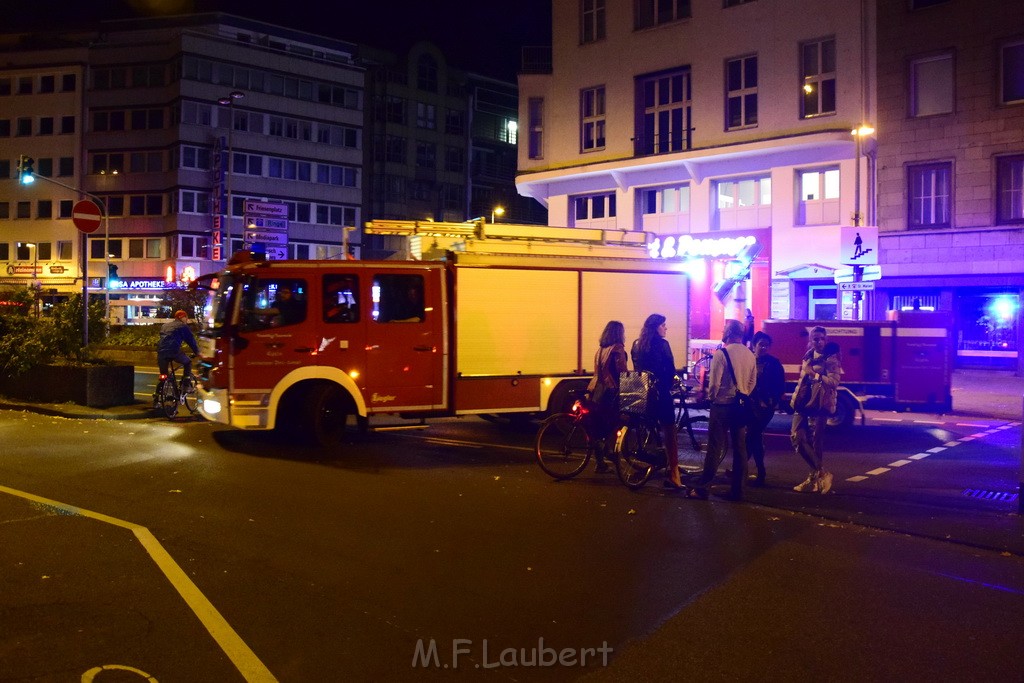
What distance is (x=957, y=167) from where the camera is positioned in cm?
2819

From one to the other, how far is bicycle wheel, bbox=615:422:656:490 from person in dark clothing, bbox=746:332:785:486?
1.10 m

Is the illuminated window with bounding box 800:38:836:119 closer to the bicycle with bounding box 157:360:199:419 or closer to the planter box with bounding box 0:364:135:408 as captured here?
the bicycle with bounding box 157:360:199:419

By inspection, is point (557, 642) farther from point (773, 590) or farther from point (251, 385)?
point (251, 385)

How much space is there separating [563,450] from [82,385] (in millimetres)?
11248

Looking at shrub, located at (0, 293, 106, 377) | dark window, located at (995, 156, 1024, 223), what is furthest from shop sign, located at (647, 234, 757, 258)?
shrub, located at (0, 293, 106, 377)

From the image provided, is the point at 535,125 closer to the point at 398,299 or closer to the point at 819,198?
the point at 819,198

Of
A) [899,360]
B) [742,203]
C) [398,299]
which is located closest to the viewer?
[398,299]

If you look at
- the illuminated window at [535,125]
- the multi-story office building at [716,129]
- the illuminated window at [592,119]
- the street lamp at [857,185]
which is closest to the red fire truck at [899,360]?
the street lamp at [857,185]

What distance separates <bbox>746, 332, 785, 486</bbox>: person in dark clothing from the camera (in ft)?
33.7

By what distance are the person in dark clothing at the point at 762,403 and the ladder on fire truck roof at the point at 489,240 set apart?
14.8ft

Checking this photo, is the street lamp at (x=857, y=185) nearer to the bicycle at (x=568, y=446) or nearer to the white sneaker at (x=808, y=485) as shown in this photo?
the white sneaker at (x=808, y=485)

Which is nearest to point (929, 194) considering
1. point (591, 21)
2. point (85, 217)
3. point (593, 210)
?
point (593, 210)

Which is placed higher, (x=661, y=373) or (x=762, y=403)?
(x=661, y=373)

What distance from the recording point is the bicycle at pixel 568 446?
10.7 meters
